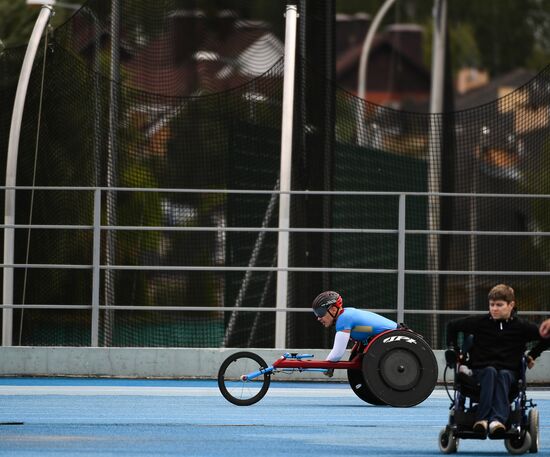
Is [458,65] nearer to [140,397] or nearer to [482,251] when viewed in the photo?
[482,251]

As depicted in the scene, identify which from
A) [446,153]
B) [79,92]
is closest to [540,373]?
[446,153]

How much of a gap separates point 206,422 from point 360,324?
1.66 metres

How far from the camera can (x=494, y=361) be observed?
10297mm

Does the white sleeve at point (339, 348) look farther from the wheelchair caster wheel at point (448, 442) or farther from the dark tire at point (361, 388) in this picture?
the wheelchair caster wheel at point (448, 442)

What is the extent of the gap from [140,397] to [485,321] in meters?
4.47

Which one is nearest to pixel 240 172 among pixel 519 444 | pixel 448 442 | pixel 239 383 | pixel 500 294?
pixel 239 383

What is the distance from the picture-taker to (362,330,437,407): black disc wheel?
1303 centimetres

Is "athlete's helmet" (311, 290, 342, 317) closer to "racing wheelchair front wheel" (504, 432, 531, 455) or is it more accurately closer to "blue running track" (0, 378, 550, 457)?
"blue running track" (0, 378, 550, 457)

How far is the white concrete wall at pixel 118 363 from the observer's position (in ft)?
52.2

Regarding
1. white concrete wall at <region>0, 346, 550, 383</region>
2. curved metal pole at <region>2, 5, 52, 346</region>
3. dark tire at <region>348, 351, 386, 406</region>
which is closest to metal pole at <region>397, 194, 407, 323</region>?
white concrete wall at <region>0, 346, 550, 383</region>

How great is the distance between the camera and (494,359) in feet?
33.8

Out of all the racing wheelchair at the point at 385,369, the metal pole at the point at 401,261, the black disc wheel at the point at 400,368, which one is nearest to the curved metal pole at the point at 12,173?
the racing wheelchair at the point at 385,369

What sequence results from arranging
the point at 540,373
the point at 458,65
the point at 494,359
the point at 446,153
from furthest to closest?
1. the point at 458,65
2. the point at 446,153
3. the point at 540,373
4. the point at 494,359

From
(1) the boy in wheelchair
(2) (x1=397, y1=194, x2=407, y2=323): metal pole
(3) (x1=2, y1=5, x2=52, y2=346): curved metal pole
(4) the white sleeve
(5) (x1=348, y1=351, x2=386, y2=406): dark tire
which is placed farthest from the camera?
(3) (x1=2, y1=5, x2=52, y2=346): curved metal pole
